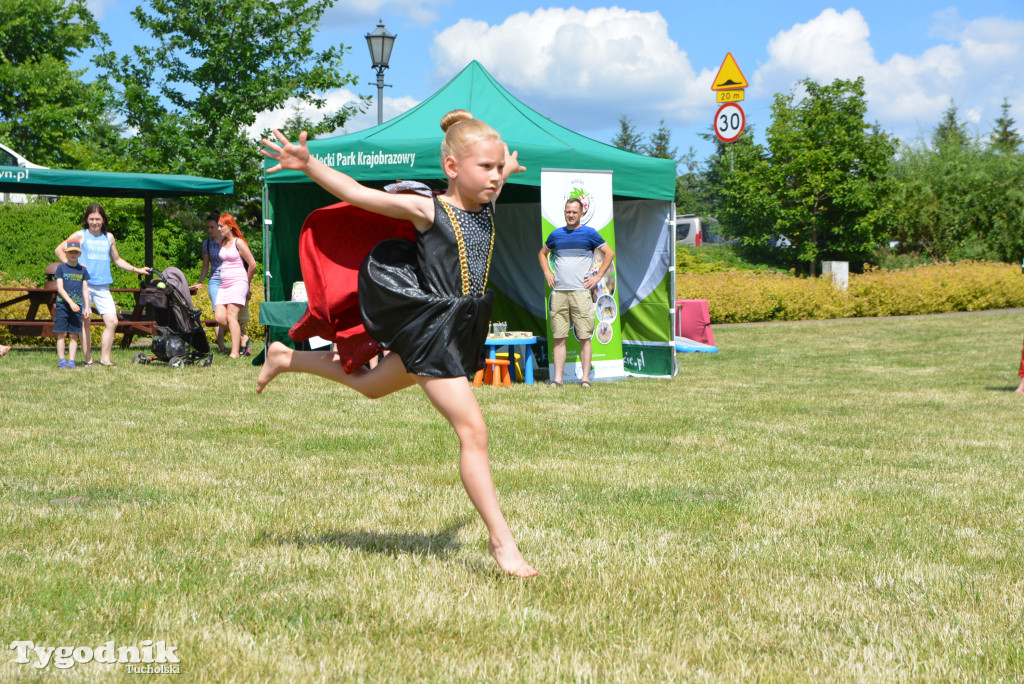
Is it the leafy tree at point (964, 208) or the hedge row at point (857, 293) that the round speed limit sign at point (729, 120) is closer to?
the hedge row at point (857, 293)

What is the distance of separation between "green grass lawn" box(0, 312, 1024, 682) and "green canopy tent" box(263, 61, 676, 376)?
11.6ft

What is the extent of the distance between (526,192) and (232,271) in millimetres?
4188

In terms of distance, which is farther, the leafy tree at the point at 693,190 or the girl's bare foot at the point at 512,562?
the leafy tree at the point at 693,190

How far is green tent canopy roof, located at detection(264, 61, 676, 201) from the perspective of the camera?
11.1m

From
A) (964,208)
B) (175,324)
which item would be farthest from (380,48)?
(964,208)

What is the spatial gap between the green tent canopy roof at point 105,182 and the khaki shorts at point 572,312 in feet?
19.9

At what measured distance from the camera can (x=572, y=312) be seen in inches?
429

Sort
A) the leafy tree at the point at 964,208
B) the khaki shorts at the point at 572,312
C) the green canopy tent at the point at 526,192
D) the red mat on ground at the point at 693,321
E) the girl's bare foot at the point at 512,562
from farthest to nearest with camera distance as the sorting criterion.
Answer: the leafy tree at the point at 964,208, the red mat on ground at the point at 693,321, the green canopy tent at the point at 526,192, the khaki shorts at the point at 572,312, the girl's bare foot at the point at 512,562

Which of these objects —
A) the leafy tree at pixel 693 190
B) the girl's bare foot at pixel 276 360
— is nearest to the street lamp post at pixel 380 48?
the girl's bare foot at pixel 276 360

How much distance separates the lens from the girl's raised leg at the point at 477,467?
12.3 ft

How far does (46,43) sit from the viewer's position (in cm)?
3722

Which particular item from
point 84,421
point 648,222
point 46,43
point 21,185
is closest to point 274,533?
point 84,421

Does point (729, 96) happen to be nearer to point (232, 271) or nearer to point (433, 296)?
point (232, 271)

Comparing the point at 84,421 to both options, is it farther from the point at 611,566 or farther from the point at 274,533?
the point at 611,566
